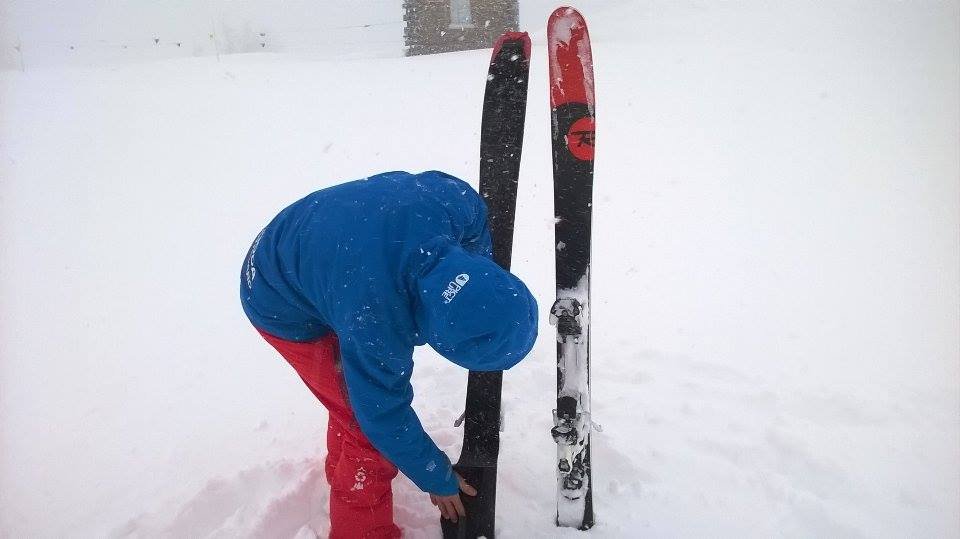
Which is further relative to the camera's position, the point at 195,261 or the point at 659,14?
the point at 659,14

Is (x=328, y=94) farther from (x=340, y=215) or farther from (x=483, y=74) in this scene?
(x=340, y=215)

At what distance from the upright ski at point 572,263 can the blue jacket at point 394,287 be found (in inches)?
20.5

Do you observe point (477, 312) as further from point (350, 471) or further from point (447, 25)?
point (447, 25)

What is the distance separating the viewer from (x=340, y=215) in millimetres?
1104

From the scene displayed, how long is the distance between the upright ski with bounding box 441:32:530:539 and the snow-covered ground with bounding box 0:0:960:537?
0.18 meters

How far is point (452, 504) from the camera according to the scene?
1.52m

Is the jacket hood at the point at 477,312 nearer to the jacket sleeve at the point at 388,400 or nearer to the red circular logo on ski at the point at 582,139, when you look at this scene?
the jacket sleeve at the point at 388,400

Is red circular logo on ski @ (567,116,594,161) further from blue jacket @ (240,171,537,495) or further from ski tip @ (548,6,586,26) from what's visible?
blue jacket @ (240,171,537,495)

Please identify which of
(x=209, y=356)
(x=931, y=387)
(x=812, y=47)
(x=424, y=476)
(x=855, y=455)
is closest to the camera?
(x=424, y=476)

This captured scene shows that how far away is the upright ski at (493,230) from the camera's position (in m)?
1.69

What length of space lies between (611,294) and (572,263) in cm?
191

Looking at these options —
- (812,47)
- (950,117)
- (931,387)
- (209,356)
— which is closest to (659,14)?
(812,47)

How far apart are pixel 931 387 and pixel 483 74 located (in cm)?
768

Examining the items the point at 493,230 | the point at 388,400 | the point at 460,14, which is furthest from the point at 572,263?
the point at 460,14
